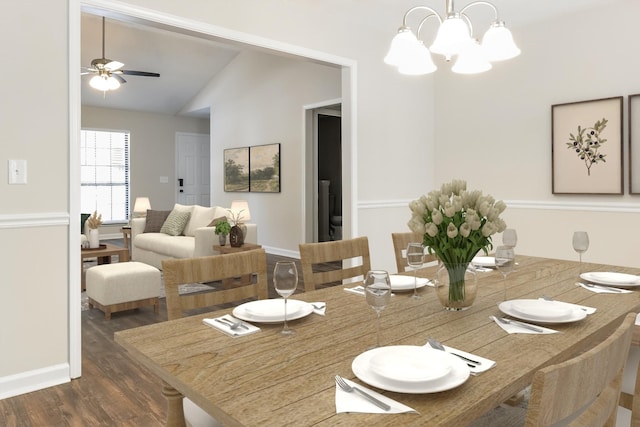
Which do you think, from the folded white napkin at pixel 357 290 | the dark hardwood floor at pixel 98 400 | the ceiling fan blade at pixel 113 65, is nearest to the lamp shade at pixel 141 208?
the ceiling fan blade at pixel 113 65

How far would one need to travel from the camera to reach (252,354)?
3.68 feet

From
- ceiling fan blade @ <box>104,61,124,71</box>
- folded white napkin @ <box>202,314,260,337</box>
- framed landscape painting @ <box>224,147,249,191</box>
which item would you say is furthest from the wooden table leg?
framed landscape painting @ <box>224,147,249,191</box>

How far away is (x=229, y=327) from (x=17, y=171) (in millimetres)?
1776

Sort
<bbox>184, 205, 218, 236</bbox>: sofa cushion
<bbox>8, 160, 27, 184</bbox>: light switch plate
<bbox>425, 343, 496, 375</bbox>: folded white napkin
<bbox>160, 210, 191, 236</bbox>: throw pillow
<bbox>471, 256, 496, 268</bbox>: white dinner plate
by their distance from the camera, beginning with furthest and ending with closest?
<bbox>160, 210, 191, 236</bbox>: throw pillow, <bbox>184, 205, 218, 236</bbox>: sofa cushion, <bbox>8, 160, 27, 184</bbox>: light switch plate, <bbox>471, 256, 496, 268</bbox>: white dinner plate, <bbox>425, 343, 496, 375</bbox>: folded white napkin

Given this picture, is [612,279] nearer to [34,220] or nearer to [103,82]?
[34,220]

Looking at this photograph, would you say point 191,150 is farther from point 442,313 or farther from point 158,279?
point 442,313

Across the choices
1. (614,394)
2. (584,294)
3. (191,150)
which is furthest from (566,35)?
(191,150)

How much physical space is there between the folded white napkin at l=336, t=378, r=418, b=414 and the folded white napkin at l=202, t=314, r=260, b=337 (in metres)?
0.43

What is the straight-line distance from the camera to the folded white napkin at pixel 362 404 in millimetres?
841

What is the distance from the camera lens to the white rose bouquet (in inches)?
55.9

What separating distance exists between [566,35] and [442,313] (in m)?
3.36

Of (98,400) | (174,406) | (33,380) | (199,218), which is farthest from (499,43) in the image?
(199,218)

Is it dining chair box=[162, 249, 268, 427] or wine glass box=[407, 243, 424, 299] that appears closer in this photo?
dining chair box=[162, 249, 268, 427]

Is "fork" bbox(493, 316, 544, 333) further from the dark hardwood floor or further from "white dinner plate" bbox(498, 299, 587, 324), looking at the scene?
the dark hardwood floor
